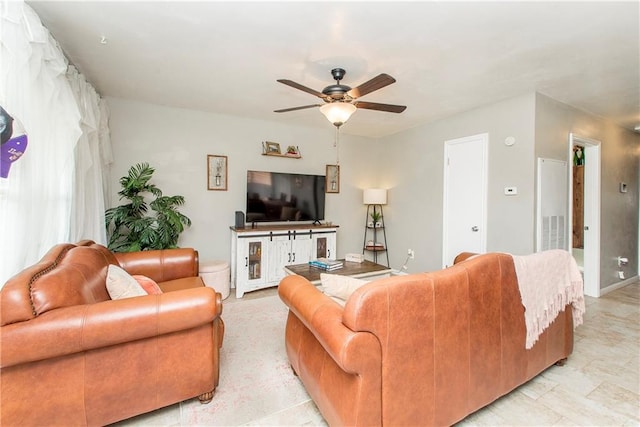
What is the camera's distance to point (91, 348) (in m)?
1.32

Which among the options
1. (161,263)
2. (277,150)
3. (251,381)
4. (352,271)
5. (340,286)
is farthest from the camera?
(277,150)

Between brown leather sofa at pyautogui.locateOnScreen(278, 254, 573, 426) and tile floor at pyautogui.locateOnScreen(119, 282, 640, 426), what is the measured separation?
5.5 inches

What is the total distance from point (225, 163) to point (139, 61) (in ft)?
5.58

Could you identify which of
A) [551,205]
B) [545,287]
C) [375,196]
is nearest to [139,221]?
[375,196]

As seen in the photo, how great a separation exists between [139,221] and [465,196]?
13.0 feet

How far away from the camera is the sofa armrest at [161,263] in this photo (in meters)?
2.58

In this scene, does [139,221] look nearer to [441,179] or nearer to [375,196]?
[375,196]

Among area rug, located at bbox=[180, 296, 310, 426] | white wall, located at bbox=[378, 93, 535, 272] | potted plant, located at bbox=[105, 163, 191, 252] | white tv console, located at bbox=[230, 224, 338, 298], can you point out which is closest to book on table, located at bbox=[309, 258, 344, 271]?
area rug, located at bbox=[180, 296, 310, 426]

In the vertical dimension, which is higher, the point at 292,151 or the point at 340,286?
the point at 292,151

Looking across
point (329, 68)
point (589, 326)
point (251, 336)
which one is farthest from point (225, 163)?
point (589, 326)

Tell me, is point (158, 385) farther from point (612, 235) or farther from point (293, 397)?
point (612, 235)

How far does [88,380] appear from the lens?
135 cm

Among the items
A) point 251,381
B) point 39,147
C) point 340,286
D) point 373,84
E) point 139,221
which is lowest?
point 251,381

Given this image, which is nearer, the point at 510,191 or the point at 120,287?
the point at 120,287
